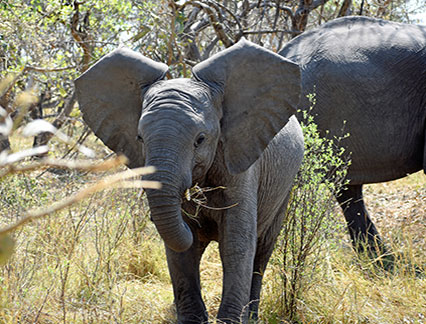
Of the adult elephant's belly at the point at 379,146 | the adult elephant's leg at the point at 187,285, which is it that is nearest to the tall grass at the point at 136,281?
the adult elephant's leg at the point at 187,285

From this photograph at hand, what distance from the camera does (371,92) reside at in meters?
6.00

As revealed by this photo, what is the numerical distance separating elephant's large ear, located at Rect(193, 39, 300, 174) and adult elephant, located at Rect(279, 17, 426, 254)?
1926mm

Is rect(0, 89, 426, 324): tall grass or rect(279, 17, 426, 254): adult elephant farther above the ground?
rect(279, 17, 426, 254): adult elephant

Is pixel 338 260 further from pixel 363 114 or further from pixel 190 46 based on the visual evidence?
pixel 190 46

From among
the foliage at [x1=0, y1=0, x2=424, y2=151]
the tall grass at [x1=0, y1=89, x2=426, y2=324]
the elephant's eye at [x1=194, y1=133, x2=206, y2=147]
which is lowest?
the tall grass at [x1=0, y1=89, x2=426, y2=324]

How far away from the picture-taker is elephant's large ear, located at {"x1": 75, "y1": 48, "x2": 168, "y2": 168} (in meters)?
3.87

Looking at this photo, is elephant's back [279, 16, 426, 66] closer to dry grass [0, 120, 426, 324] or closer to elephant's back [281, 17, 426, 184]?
elephant's back [281, 17, 426, 184]

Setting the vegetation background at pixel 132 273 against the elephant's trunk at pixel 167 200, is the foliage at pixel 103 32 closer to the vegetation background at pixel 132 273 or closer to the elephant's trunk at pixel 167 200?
the vegetation background at pixel 132 273

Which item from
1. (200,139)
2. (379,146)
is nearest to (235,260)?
(200,139)

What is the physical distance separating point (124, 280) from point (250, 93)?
1827 mm

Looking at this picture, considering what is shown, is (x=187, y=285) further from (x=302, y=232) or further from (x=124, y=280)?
(x=124, y=280)

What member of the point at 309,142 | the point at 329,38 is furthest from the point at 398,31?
the point at 309,142

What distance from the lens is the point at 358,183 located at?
6.18 metres

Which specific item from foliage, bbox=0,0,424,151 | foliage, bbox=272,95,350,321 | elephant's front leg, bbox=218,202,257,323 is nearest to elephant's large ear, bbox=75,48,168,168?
elephant's front leg, bbox=218,202,257,323
